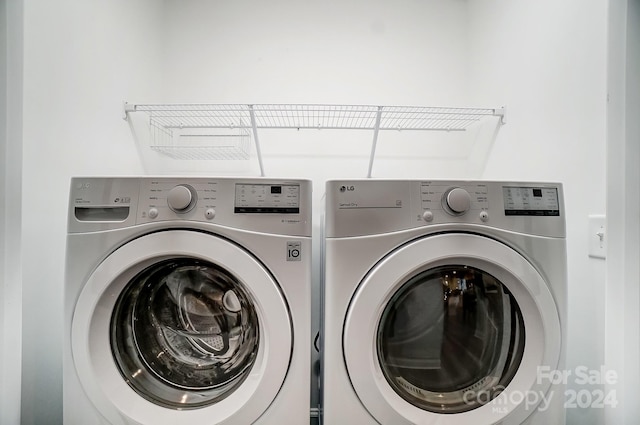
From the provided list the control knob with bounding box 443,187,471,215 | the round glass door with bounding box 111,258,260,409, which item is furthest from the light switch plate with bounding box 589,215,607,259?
the round glass door with bounding box 111,258,260,409

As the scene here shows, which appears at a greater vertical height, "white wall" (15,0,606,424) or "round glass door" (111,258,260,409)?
"white wall" (15,0,606,424)

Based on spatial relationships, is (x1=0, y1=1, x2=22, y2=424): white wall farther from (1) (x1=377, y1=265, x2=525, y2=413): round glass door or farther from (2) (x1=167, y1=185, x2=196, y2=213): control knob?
(1) (x1=377, y1=265, x2=525, y2=413): round glass door

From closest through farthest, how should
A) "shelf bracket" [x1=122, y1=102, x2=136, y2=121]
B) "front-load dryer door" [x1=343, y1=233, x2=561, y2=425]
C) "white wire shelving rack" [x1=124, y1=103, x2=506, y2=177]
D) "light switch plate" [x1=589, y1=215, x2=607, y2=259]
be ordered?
"front-load dryer door" [x1=343, y1=233, x2=561, y2=425] → "light switch plate" [x1=589, y1=215, x2=607, y2=259] → "shelf bracket" [x1=122, y1=102, x2=136, y2=121] → "white wire shelving rack" [x1=124, y1=103, x2=506, y2=177]

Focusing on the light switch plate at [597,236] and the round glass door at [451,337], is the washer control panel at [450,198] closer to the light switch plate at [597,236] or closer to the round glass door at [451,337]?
the round glass door at [451,337]

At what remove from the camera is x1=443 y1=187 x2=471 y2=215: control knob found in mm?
661

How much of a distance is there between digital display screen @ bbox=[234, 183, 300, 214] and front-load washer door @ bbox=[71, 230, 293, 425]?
11 centimetres

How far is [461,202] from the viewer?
0.66 m

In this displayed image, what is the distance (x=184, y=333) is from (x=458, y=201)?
0.87m

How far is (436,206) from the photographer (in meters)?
0.68

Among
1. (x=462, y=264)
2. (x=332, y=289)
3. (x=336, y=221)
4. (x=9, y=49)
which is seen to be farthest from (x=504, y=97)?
(x=9, y=49)

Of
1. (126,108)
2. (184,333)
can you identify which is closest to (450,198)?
(184,333)

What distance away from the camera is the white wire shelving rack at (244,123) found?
127 cm

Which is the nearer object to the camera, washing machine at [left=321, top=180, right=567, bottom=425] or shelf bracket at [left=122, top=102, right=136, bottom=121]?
washing machine at [left=321, top=180, right=567, bottom=425]

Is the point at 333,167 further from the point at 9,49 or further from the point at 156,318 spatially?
the point at 9,49
